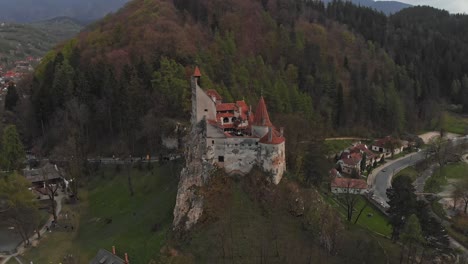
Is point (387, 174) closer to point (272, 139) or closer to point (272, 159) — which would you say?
point (272, 159)

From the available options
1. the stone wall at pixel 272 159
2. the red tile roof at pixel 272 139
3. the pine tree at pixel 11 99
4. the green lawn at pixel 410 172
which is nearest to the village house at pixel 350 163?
the green lawn at pixel 410 172

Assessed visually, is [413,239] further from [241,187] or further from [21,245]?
[21,245]

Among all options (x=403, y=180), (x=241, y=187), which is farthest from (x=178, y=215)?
(x=403, y=180)

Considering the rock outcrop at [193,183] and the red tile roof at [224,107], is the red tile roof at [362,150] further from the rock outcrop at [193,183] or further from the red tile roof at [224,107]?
the rock outcrop at [193,183]

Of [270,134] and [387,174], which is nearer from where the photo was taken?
[270,134]

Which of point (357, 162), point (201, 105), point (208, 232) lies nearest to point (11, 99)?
point (201, 105)

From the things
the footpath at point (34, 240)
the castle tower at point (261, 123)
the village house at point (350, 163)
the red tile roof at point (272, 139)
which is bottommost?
the footpath at point (34, 240)

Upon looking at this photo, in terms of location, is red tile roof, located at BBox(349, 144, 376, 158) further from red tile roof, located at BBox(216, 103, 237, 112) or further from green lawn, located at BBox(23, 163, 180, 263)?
green lawn, located at BBox(23, 163, 180, 263)
